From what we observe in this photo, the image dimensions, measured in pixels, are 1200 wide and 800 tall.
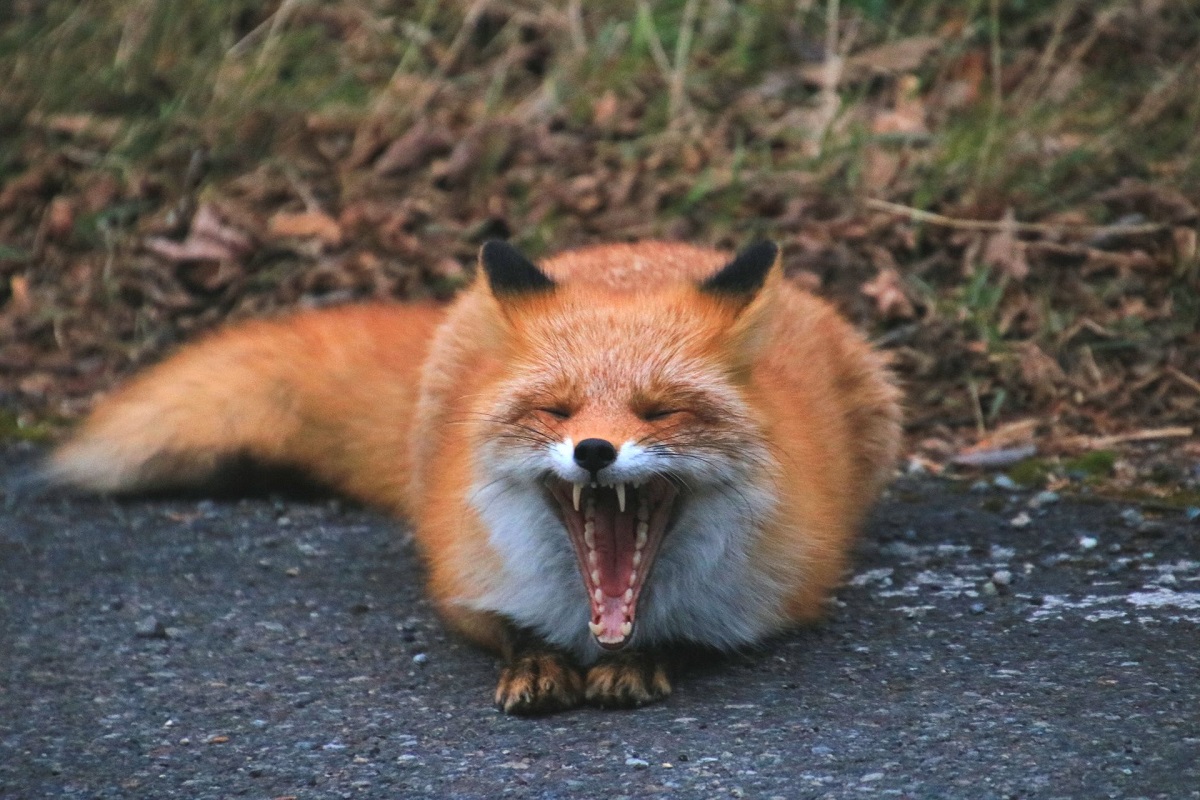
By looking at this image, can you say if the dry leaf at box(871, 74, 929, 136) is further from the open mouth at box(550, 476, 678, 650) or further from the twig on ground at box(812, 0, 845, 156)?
the open mouth at box(550, 476, 678, 650)

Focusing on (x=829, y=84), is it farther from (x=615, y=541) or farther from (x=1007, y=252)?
(x=615, y=541)

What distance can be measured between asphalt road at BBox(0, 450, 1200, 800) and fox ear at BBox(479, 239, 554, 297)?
1043 mm

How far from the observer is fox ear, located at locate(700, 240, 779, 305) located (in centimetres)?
399

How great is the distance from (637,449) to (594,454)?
0.13 metres

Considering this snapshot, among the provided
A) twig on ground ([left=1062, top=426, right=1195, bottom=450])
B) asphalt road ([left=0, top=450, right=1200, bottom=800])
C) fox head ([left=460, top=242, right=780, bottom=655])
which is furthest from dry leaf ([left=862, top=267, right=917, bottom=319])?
fox head ([left=460, top=242, right=780, bottom=655])

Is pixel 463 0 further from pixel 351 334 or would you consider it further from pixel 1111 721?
pixel 1111 721

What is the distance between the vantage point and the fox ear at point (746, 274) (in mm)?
3990

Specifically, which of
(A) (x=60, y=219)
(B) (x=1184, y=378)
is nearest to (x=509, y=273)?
(B) (x=1184, y=378)

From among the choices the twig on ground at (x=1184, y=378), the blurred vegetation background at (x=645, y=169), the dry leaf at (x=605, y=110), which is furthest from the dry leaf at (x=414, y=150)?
the twig on ground at (x=1184, y=378)

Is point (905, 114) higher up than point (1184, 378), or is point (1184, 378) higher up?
point (905, 114)

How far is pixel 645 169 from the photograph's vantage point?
7.85 meters

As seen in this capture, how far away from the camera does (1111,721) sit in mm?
3400

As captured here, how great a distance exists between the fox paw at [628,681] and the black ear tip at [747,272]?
3.30ft

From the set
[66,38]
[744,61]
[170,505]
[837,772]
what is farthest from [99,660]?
[66,38]
